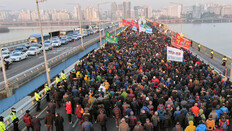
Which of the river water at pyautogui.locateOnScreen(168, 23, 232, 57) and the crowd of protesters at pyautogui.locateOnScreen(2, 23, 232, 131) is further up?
the crowd of protesters at pyautogui.locateOnScreen(2, 23, 232, 131)

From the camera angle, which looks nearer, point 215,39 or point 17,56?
point 17,56

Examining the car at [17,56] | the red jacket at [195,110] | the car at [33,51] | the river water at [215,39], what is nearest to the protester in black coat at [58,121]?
the red jacket at [195,110]

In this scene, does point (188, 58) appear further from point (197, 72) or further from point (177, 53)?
point (197, 72)

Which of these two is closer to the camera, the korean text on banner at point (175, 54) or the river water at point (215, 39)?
the korean text on banner at point (175, 54)

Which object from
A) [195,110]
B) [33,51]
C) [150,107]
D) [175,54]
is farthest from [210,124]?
[33,51]

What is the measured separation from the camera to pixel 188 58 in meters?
21.1

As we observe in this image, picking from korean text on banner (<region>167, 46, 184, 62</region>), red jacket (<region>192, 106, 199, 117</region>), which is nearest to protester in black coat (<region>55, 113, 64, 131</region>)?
red jacket (<region>192, 106, 199, 117</region>)

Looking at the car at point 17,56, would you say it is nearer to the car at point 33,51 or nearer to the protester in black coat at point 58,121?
the car at point 33,51

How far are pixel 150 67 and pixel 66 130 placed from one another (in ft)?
29.8

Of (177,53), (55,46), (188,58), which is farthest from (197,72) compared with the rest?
(55,46)

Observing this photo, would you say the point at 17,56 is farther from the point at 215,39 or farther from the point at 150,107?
the point at 215,39

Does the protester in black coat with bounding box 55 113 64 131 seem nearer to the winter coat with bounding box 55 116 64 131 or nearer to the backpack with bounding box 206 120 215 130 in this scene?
the winter coat with bounding box 55 116 64 131

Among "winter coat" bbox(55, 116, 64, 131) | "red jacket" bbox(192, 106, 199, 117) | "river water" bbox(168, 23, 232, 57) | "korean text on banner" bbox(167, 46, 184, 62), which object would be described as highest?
"korean text on banner" bbox(167, 46, 184, 62)

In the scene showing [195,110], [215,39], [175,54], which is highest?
[175,54]
